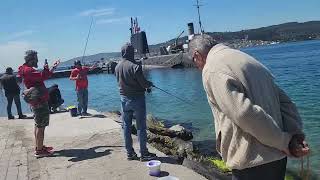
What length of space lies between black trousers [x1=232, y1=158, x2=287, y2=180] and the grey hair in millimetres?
956

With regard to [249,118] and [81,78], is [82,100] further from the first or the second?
[249,118]

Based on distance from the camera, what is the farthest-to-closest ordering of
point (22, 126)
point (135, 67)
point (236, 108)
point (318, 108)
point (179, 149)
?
1. point (318, 108)
2. point (22, 126)
3. point (179, 149)
4. point (135, 67)
5. point (236, 108)

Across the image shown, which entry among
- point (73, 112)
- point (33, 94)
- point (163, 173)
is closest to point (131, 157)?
point (163, 173)

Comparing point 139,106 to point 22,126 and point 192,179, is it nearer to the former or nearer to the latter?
point 192,179

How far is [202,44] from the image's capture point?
347 cm

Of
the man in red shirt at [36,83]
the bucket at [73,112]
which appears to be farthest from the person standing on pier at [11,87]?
the man in red shirt at [36,83]

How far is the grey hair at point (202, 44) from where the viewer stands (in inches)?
136

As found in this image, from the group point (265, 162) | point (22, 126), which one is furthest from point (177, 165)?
point (22, 126)

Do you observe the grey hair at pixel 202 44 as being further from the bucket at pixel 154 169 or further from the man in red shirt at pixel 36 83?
the man in red shirt at pixel 36 83

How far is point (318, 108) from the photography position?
57.5ft

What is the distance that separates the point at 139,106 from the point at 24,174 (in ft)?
7.35

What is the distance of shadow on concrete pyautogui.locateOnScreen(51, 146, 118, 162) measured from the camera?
833 cm

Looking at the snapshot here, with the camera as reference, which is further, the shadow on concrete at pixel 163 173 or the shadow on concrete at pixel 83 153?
the shadow on concrete at pixel 83 153

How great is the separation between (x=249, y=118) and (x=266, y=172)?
48cm
